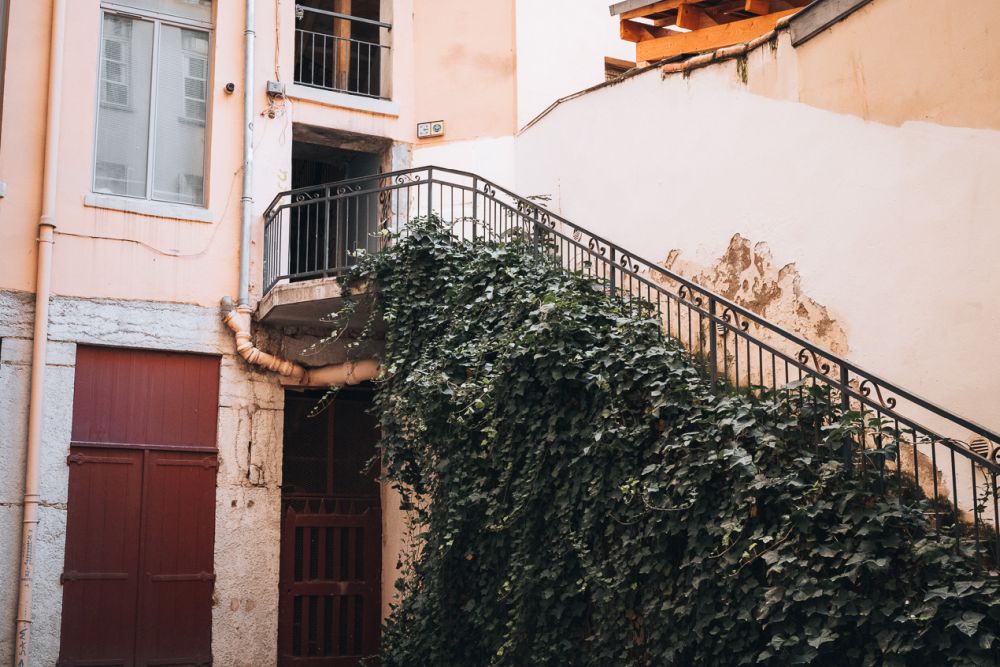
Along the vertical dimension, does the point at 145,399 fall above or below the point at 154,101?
below

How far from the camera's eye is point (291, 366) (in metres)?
11.3

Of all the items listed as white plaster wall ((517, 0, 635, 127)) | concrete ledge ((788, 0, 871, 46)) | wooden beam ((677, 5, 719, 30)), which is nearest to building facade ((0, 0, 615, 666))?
white plaster wall ((517, 0, 635, 127))

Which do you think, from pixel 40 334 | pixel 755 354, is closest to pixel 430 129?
pixel 40 334

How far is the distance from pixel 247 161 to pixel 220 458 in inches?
121

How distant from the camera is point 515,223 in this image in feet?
34.7

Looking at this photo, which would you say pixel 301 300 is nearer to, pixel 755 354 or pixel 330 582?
pixel 330 582

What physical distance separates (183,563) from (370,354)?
2753 mm

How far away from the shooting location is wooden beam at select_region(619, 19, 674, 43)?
11.9 metres

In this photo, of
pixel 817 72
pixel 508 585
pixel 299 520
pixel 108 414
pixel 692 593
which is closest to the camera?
pixel 692 593

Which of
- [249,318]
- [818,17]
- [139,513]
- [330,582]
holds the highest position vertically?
[818,17]

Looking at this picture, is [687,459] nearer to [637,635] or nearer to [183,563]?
[637,635]

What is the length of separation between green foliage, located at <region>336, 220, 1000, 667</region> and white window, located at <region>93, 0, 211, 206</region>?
2.49 m

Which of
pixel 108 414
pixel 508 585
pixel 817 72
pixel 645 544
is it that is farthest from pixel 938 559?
pixel 108 414

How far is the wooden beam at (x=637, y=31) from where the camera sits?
11906mm
